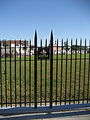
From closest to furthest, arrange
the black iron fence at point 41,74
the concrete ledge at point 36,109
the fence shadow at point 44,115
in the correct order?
the fence shadow at point 44,115, the concrete ledge at point 36,109, the black iron fence at point 41,74

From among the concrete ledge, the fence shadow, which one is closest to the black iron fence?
the concrete ledge

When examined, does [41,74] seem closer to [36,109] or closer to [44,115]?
[36,109]

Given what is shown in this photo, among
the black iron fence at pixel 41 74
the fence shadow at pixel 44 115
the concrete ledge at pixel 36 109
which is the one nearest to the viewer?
the fence shadow at pixel 44 115

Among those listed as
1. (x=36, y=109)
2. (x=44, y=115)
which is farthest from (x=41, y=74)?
(x=44, y=115)

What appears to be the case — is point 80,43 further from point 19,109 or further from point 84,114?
point 19,109

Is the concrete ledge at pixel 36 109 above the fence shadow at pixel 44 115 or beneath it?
above

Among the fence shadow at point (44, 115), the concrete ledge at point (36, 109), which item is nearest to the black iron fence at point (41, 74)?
the concrete ledge at point (36, 109)

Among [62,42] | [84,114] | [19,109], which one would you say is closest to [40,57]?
[62,42]

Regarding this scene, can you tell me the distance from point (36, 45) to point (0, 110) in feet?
7.28

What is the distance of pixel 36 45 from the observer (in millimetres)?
4770

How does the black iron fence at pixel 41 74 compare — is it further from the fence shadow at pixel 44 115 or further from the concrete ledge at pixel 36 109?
the fence shadow at pixel 44 115

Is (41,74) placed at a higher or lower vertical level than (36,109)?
higher

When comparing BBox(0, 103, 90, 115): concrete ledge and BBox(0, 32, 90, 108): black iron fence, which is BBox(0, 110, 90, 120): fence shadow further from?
BBox(0, 32, 90, 108): black iron fence

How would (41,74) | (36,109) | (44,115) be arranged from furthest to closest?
(41,74) → (36,109) → (44,115)
